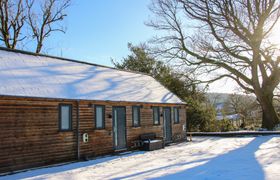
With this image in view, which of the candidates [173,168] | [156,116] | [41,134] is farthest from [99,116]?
[156,116]

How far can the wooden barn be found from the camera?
9820 millimetres

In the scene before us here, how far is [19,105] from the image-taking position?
32.6ft

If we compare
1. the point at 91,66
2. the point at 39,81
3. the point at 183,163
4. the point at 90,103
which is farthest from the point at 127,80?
the point at 183,163

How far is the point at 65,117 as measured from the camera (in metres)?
11.5

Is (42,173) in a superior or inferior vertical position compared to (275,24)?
Answer: inferior

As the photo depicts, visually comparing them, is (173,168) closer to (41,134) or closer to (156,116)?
(41,134)

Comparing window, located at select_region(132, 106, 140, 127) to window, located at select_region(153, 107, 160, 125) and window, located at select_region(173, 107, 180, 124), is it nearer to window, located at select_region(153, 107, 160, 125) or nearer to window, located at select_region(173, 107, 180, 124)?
window, located at select_region(153, 107, 160, 125)

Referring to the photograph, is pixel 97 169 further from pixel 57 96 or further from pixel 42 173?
pixel 57 96

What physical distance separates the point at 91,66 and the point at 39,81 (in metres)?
5.95

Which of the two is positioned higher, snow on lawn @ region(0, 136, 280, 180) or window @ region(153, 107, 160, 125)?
window @ region(153, 107, 160, 125)

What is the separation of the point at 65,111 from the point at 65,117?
0.75 ft

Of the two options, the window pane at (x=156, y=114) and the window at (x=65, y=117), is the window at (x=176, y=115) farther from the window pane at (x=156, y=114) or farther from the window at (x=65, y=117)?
the window at (x=65, y=117)

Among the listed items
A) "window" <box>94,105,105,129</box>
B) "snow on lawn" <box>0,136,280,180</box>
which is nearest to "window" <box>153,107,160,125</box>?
"window" <box>94,105,105,129</box>

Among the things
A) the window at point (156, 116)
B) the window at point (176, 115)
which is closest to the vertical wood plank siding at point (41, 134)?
the window at point (156, 116)
